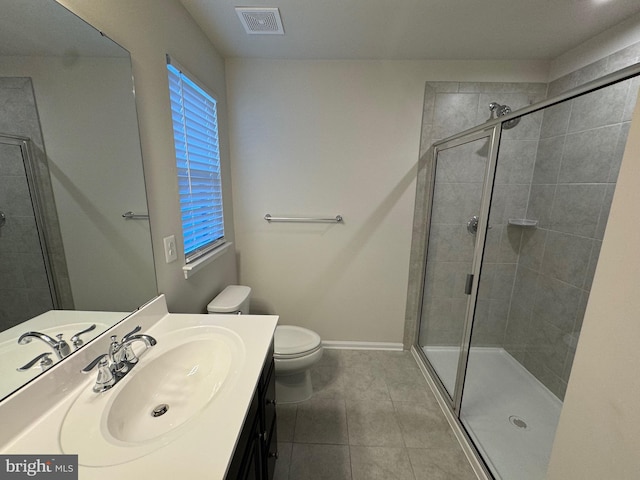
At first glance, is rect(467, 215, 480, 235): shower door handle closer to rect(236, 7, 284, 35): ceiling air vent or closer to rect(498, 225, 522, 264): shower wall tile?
rect(498, 225, 522, 264): shower wall tile

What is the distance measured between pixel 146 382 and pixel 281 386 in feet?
A: 3.44

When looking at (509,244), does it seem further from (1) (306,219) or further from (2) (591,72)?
(1) (306,219)

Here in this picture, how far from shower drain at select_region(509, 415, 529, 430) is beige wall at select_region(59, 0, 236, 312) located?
6.85 feet

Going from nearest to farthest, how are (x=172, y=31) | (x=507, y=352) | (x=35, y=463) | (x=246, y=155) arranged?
1. (x=35, y=463)
2. (x=172, y=31)
3. (x=246, y=155)
4. (x=507, y=352)

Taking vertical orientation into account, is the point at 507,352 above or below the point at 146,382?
below

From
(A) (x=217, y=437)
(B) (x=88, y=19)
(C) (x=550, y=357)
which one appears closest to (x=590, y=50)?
(C) (x=550, y=357)

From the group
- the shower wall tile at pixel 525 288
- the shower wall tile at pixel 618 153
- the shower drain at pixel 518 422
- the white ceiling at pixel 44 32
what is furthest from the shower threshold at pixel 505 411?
the white ceiling at pixel 44 32

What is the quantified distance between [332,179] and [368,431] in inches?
Result: 68.3

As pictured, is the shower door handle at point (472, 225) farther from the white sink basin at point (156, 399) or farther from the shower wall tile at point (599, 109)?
the white sink basin at point (156, 399)

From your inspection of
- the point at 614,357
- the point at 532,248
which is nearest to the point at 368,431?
the point at 614,357

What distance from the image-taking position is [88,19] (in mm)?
809

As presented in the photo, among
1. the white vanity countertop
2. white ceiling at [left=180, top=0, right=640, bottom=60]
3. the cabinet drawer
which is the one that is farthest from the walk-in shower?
the white vanity countertop

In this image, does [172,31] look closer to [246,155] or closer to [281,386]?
[246,155]

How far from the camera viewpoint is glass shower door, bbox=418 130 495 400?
1867 mm
